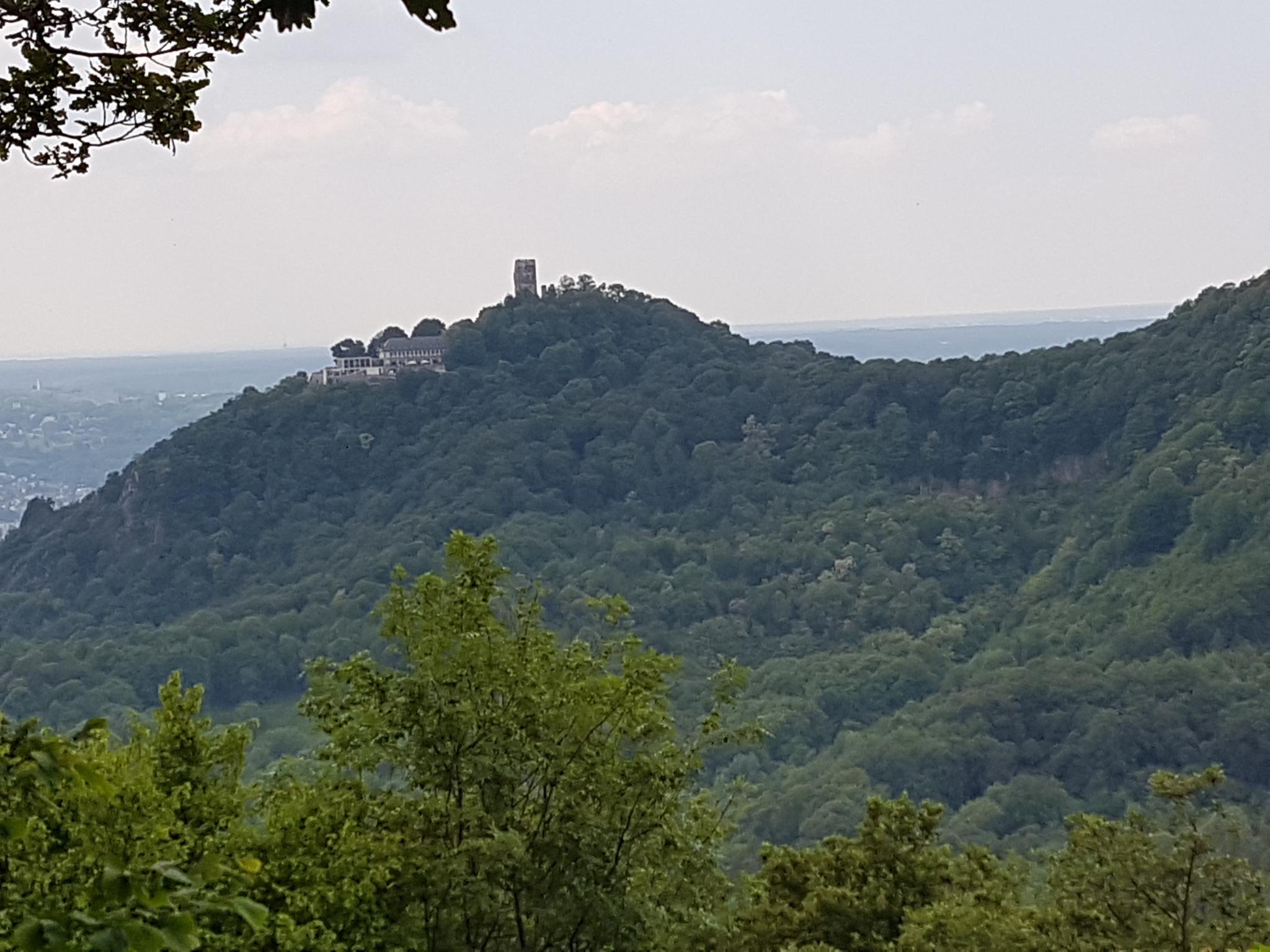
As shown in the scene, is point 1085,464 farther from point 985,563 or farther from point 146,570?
Result: point 146,570

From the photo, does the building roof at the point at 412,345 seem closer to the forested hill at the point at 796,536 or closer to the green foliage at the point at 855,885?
the forested hill at the point at 796,536

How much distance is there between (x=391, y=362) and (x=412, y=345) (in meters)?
1.44

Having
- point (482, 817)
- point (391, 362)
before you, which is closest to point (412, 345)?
point (391, 362)

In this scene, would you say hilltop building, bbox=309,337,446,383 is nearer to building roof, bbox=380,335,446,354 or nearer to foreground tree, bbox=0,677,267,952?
building roof, bbox=380,335,446,354

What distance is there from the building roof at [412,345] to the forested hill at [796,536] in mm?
940

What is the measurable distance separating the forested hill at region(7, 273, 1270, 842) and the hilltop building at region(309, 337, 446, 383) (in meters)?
→ 0.88

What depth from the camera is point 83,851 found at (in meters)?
6.23

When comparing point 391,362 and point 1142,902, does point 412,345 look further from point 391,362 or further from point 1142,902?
point 1142,902

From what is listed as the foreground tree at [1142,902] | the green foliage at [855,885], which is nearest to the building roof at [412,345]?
the green foliage at [855,885]

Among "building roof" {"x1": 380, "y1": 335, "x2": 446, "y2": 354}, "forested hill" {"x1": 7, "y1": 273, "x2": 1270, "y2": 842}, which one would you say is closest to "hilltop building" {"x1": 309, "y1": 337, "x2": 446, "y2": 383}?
"building roof" {"x1": 380, "y1": 335, "x2": 446, "y2": 354}

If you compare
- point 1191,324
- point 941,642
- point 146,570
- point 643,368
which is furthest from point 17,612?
point 1191,324

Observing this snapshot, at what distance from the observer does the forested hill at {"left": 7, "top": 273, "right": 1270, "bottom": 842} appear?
3575 cm

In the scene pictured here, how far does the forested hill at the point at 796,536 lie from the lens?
1407 inches

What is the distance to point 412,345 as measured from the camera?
212ft
